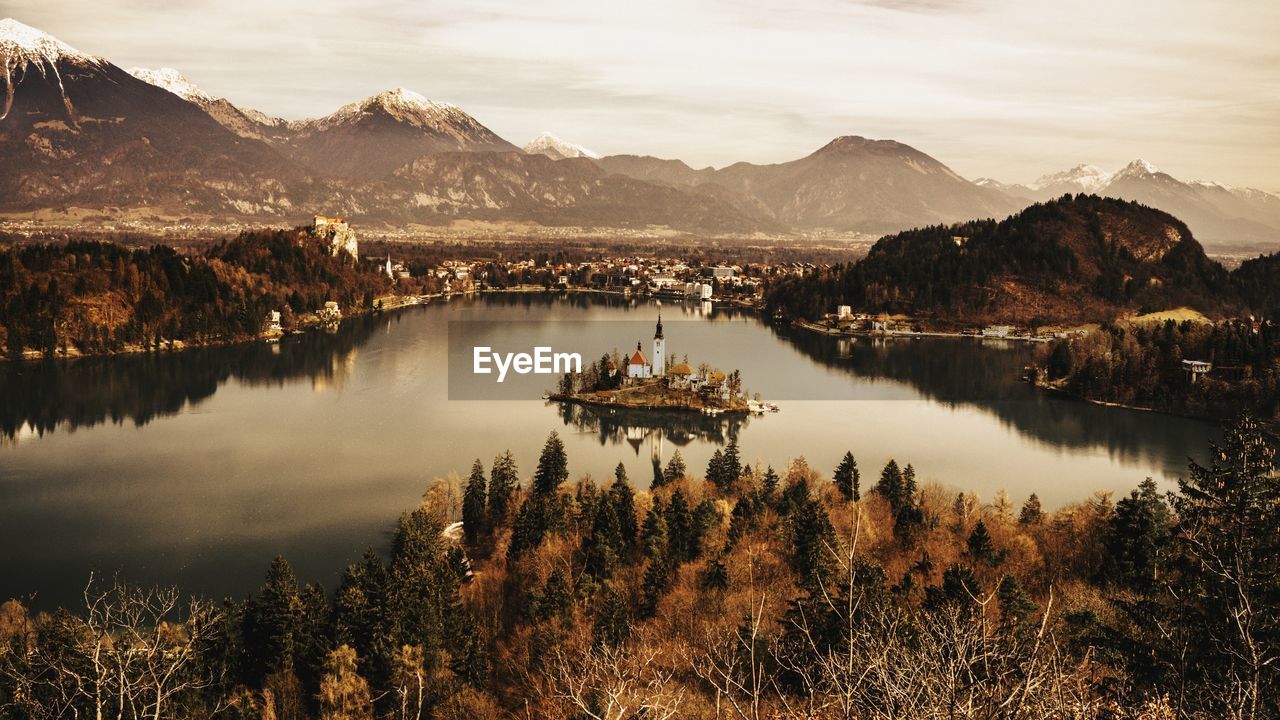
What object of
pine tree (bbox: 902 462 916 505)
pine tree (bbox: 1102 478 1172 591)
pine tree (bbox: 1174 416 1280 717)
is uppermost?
pine tree (bbox: 1174 416 1280 717)

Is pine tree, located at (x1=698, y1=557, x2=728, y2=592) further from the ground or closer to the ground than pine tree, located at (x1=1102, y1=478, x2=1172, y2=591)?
closer to the ground

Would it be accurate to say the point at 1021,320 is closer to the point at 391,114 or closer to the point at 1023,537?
the point at 1023,537

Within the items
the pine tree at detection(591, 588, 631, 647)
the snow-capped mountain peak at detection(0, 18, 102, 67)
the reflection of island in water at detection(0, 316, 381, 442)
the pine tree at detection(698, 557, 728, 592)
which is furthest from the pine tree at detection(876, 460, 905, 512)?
the snow-capped mountain peak at detection(0, 18, 102, 67)

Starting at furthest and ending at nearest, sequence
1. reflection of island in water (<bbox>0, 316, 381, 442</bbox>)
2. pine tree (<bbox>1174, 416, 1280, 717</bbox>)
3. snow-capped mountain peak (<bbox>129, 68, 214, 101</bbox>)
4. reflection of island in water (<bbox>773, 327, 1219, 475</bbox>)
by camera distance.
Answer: snow-capped mountain peak (<bbox>129, 68, 214, 101</bbox>) < reflection of island in water (<bbox>0, 316, 381, 442</bbox>) < reflection of island in water (<bbox>773, 327, 1219, 475</bbox>) < pine tree (<bbox>1174, 416, 1280, 717</bbox>)

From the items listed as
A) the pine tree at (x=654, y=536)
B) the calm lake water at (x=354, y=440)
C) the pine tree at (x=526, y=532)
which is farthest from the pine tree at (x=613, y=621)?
Result: the calm lake water at (x=354, y=440)

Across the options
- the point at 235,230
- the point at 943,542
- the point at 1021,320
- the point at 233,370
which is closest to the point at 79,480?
the point at 233,370

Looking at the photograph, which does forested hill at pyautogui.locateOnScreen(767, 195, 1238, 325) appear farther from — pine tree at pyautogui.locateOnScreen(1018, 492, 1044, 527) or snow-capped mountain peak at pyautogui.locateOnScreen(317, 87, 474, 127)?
snow-capped mountain peak at pyautogui.locateOnScreen(317, 87, 474, 127)
